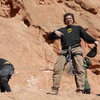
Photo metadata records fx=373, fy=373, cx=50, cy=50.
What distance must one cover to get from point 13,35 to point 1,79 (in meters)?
6.48

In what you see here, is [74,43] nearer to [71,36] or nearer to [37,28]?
[71,36]

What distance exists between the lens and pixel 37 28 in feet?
53.4

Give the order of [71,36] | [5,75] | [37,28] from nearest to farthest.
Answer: [71,36]
[5,75]
[37,28]

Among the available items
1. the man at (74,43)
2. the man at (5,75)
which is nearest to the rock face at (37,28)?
the man at (5,75)

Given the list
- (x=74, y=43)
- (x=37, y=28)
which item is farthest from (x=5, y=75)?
(x=37, y=28)

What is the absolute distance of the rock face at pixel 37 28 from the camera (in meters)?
15.1

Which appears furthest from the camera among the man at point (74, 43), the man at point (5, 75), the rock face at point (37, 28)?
the rock face at point (37, 28)

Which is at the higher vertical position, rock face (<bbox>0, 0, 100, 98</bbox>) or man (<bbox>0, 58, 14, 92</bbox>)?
rock face (<bbox>0, 0, 100, 98</bbox>)

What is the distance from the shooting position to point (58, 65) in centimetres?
891

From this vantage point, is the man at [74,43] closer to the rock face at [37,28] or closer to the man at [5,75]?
the man at [5,75]

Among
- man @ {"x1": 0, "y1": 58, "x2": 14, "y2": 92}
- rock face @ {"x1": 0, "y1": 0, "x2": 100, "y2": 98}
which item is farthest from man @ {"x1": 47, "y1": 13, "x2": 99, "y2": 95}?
rock face @ {"x1": 0, "y1": 0, "x2": 100, "y2": 98}

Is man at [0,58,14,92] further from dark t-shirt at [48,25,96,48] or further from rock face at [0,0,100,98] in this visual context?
rock face at [0,0,100,98]

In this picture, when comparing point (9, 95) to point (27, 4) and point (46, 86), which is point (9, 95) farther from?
point (27, 4)

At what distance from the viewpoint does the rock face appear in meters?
15.1
